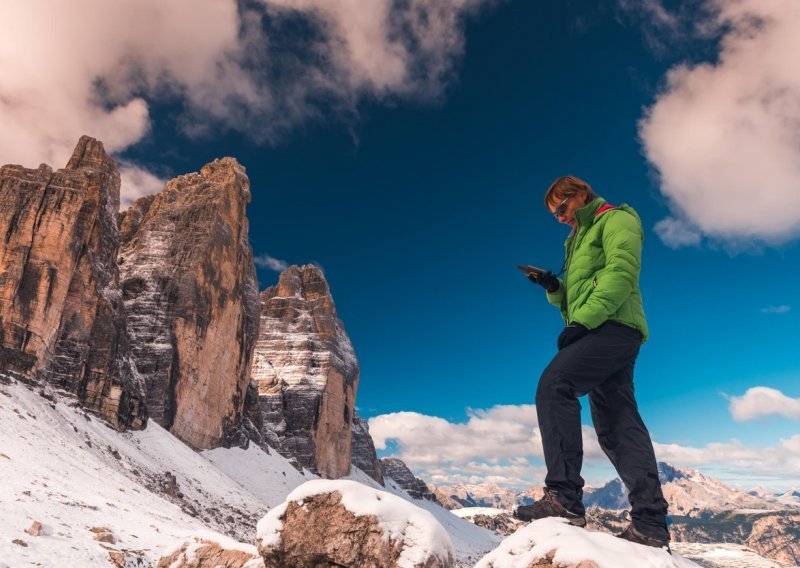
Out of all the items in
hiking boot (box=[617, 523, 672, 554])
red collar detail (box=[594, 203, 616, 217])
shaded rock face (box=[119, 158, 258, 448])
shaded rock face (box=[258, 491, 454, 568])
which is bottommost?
shaded rock face (box=[258, 491, 454, 568])

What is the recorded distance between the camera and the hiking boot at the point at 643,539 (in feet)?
10.5

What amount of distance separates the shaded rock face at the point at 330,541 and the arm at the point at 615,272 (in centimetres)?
273

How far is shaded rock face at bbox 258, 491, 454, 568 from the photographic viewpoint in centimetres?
473

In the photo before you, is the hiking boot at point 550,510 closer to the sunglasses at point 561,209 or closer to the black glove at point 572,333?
the black glove at point 572,333

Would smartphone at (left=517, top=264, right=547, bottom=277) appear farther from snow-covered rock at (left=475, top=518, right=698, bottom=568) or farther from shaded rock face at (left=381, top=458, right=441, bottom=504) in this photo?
shaded rock face at (left=381, top=458, right=441, bottom=504)

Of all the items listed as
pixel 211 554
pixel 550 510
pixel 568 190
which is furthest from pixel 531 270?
pixel 211 554

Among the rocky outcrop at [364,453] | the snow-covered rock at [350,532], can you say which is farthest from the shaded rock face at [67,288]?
the rocky outcrop at [364,453]

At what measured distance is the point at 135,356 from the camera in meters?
55.5

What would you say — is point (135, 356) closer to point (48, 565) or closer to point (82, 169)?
point (82, 169)

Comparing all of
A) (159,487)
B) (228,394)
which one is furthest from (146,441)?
(228,394)

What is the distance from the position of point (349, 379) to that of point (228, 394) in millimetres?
40309

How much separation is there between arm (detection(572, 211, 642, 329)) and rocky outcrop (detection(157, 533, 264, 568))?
198 inches

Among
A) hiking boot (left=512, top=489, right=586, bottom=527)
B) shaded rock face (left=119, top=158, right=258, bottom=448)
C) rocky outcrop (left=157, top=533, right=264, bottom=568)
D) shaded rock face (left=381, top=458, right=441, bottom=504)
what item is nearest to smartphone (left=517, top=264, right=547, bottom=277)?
hiking boot (left=512, top=489, right=586, bottom=527)

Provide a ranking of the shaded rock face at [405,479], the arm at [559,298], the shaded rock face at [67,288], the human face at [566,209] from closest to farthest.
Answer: the human face at [566,209], the arm at [559,298], the shaded rock face at [67,288], the shaded rock face at [405,479]
